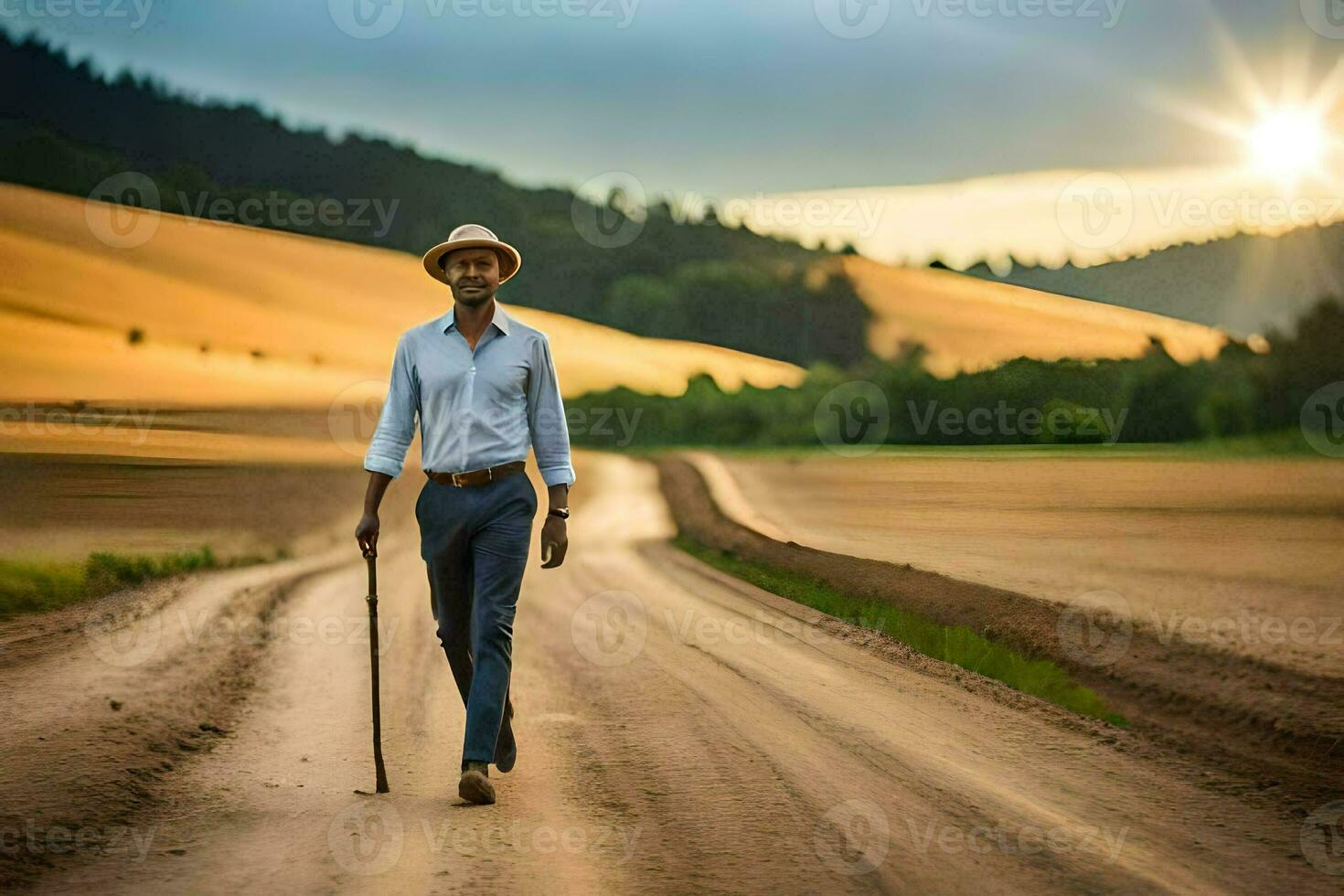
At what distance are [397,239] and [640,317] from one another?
19.6ft

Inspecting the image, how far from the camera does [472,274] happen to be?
6.07m

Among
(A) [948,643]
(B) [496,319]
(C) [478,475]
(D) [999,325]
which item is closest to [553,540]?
(C) [478,475]

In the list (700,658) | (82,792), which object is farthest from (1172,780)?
(82,792)

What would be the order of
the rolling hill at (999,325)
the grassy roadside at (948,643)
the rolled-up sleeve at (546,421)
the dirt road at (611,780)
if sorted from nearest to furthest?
the dirt road at (611,780) < the rolled-up sleeve at (546,421) < the grassy roadside at (948,643) < the rolling hill at (999,325)

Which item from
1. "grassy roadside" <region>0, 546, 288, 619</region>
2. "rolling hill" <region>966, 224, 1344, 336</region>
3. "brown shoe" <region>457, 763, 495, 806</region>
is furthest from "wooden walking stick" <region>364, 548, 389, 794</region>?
"rolling hill" <region>966, 224, 1344, 336</region>

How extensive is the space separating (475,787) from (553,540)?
1.20 m

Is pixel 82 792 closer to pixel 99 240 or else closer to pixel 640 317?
pixel 99 240

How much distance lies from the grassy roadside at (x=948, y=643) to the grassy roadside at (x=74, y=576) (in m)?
7.08

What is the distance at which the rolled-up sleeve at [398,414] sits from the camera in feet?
19.9

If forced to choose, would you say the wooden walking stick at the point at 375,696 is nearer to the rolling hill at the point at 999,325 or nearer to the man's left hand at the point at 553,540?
the man's left hand at the point at 553,540

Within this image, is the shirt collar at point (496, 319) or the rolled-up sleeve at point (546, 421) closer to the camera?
the shirt collar at point (496, 319)

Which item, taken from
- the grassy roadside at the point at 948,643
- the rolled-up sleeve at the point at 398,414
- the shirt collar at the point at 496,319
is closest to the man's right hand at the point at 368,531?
the rolled-up sleeve at the point at 398,414

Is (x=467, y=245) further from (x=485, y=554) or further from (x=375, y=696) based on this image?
(x=375, y=696)

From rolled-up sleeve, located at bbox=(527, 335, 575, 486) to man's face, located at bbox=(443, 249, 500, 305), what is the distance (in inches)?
14.1
